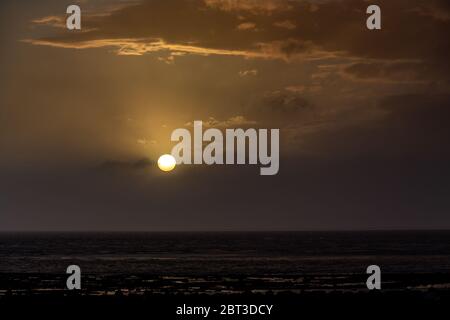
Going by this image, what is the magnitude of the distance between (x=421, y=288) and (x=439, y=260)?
157ft

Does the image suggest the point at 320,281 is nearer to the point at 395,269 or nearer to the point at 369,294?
the point at 369,294

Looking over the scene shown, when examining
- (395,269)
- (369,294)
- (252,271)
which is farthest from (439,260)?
(369,294)

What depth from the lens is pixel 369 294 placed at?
50562 mm
